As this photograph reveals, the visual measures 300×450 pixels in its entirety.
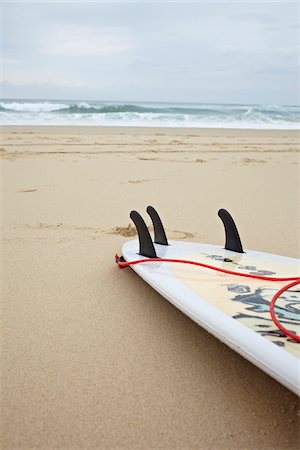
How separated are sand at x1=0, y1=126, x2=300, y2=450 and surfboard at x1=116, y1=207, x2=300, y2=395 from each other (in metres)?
0.15

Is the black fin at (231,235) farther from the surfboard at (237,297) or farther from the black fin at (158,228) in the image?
the black fin at (158,228)

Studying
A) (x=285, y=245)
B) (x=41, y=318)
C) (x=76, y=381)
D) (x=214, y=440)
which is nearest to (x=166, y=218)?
(x=285, y=245)

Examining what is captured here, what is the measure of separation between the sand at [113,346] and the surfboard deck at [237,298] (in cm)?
15

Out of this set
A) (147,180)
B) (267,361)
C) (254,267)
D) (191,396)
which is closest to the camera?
(267,361)

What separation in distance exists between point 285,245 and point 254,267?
0.86m

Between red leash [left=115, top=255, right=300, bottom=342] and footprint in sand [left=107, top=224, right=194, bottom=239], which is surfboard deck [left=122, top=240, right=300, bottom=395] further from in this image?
footprint in sand [left=107, top=224, right=194, bottom=239]

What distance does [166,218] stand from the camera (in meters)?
3.72

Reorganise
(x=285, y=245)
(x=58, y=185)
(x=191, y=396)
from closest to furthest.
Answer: (x=191, y=396)
(x=285, y=245)
(x=58, y=185)

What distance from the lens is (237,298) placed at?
1865 mm

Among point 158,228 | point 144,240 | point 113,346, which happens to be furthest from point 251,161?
point 113,346

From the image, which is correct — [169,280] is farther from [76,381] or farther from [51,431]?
[51,431]

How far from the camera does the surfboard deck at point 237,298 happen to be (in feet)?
4.59

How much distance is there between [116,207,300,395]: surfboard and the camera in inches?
55.2

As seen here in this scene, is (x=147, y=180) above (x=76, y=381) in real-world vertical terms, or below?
above
